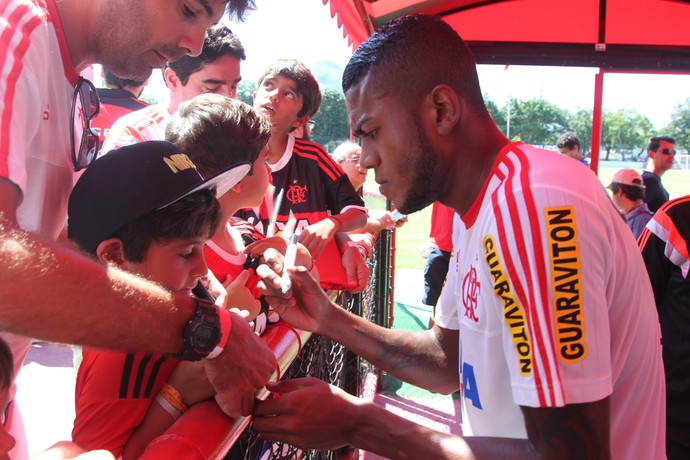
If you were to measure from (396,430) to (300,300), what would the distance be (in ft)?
2.23

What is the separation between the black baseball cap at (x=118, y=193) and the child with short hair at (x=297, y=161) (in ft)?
6.24

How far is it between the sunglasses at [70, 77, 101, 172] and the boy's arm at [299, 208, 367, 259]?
1.20 metres

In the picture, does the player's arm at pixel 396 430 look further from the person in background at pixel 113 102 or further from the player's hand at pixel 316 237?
the person in background at pixel 113 102

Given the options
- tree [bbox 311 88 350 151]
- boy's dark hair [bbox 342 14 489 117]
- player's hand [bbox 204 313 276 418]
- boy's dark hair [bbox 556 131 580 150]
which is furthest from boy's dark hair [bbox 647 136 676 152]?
tree [bbox 311 88 350 151]

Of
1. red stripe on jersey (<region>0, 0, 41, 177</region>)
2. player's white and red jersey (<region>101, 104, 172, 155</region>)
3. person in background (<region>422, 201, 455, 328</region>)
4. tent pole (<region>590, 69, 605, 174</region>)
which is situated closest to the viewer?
red stripe on jersey (<region>0, 0, 41, 177</region>)

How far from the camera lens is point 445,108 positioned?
1696 mm

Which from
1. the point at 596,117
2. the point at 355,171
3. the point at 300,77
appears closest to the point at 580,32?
the point at 596,117

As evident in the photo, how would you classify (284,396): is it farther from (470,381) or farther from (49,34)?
(49,34)

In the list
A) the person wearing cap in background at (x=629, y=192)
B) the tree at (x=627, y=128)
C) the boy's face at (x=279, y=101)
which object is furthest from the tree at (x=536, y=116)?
the boy's face at (x=279, y=101)

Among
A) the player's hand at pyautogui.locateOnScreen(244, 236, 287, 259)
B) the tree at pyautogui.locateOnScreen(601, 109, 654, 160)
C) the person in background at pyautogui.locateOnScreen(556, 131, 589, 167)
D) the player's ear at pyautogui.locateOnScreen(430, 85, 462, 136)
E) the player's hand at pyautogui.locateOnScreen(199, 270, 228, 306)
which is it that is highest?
the player's ear at pyautogui.locateOnScreen(430, 85, 462, 136)

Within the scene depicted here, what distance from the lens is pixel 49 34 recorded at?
1586mm

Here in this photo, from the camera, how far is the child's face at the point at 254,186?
2561 millimetres

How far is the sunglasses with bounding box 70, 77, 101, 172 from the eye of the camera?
5.84ft

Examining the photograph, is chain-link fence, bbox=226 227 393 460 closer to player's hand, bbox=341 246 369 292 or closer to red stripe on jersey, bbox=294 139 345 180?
player's hand, bbox=341 246 369 292
